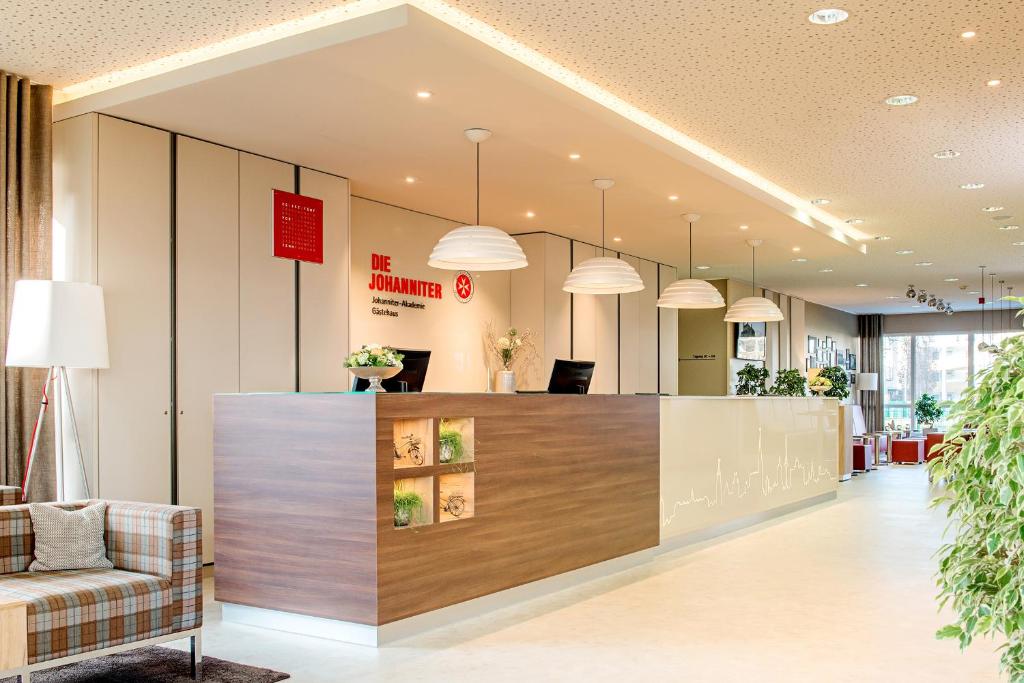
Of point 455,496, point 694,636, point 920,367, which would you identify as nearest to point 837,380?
point 920,367

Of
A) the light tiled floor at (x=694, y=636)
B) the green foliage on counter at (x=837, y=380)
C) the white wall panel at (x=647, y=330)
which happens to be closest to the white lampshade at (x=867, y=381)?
the green foliage on counter at (x=837, y=380)

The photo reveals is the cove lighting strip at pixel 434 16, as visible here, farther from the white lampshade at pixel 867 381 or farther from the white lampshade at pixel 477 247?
the white lampshade at pixel 867 381

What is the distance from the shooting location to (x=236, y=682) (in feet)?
14.3

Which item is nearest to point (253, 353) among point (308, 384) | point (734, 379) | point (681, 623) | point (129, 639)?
point (308, 384)

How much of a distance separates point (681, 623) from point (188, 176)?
4740 millimetres

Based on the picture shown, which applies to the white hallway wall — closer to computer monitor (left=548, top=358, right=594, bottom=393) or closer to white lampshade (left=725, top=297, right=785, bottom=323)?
computer monitor (left=548, top=358, right=594, bottom=393)

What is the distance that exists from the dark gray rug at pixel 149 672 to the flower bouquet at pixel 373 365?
5.80 ft

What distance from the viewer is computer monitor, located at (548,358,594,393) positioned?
728cm

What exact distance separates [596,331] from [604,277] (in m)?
4.28

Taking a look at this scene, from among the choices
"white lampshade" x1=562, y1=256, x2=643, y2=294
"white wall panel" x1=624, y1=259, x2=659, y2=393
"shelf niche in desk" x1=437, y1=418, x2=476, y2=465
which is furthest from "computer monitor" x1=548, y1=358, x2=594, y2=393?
"white wall panel" x1=624, y1=259, x2=659, y2=393

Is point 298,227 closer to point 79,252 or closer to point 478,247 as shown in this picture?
point 79,252

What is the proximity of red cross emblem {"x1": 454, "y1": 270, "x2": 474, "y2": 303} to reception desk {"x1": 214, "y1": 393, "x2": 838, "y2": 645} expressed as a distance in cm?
391

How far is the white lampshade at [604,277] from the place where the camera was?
8.12m

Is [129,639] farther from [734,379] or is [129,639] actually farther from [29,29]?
[734,379]
